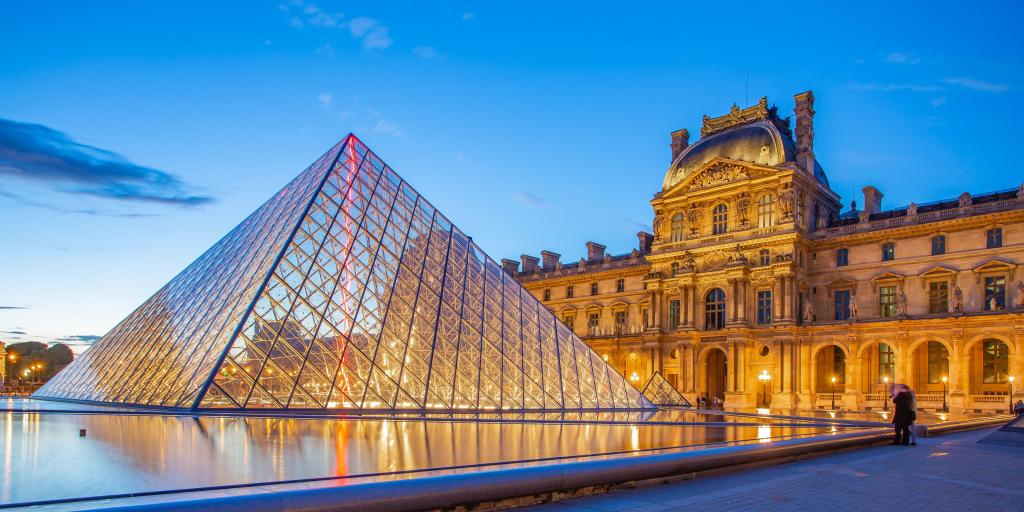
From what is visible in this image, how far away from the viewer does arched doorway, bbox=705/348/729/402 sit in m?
41.3

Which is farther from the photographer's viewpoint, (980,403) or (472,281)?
(980,403)

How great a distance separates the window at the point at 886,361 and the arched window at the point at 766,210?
7476 mm

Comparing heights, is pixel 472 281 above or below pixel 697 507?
above

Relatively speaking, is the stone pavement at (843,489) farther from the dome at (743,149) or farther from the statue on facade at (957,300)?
the dome at (743,149)

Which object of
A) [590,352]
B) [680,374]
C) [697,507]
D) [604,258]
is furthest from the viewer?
[604,258]

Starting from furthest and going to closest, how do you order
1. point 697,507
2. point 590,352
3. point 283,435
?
point 590,352 < point 283,435 < point 697,507

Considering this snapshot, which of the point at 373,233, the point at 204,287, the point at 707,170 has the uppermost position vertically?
the point at 707,170

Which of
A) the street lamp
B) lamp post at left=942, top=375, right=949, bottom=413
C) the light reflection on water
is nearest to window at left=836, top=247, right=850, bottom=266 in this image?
the street lamp

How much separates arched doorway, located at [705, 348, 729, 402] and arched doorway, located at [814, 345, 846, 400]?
16.8 ft

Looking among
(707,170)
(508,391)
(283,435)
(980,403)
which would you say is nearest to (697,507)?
(283,435)

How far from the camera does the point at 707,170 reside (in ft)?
132

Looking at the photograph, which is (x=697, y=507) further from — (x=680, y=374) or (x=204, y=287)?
(x=680, y=374)

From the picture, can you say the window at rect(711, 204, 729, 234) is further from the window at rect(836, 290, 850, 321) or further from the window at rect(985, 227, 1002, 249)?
the window at rect(985, 227, 1002, 249)

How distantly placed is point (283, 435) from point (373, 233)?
30.8 ft
